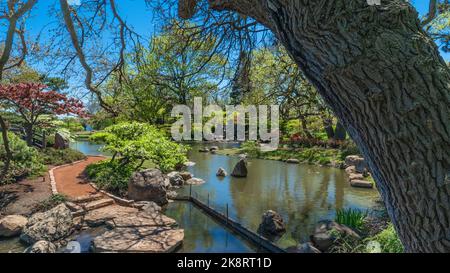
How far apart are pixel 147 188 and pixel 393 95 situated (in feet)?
26.6

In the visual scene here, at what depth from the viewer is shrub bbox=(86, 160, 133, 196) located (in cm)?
920

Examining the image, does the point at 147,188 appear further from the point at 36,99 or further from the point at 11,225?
the point at 36,99

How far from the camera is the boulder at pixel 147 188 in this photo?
8.42 metres

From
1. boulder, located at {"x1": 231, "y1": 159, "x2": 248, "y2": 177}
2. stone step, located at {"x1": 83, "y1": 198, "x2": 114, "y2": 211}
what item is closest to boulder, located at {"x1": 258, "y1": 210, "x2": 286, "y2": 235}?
stone step, located at {"x1": 83, "y1": 198, "x2": 114, "y2": 211}

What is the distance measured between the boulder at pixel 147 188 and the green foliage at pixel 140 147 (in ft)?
4.42

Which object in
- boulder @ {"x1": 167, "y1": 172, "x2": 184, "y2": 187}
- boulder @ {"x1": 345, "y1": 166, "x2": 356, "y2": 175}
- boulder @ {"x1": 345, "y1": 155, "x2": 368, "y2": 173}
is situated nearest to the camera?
boulder @ {"x1": 167, "y1": 172, "x2": 184, "y2": 187}

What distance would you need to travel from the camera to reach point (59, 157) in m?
13.0

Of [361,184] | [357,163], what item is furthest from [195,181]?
[357,163]

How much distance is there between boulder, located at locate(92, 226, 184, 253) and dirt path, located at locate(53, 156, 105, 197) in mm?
3175

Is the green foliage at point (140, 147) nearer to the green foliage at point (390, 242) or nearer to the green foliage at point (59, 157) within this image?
the green foliage at point (59, 157)

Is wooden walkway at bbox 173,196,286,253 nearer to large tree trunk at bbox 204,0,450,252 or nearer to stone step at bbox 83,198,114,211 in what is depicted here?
stone step at bbox 83,198,114,211

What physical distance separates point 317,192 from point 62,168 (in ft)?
32.7

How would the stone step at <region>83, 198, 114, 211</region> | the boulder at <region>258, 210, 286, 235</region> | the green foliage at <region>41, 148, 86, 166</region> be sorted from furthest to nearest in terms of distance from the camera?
1. the green foliage at <region>41, 148, 86, 166</region>
2. the stone step at <region>83, 198, 114, 211</region>
3. the boulder at <region>258, 210, 286, 235</region>
